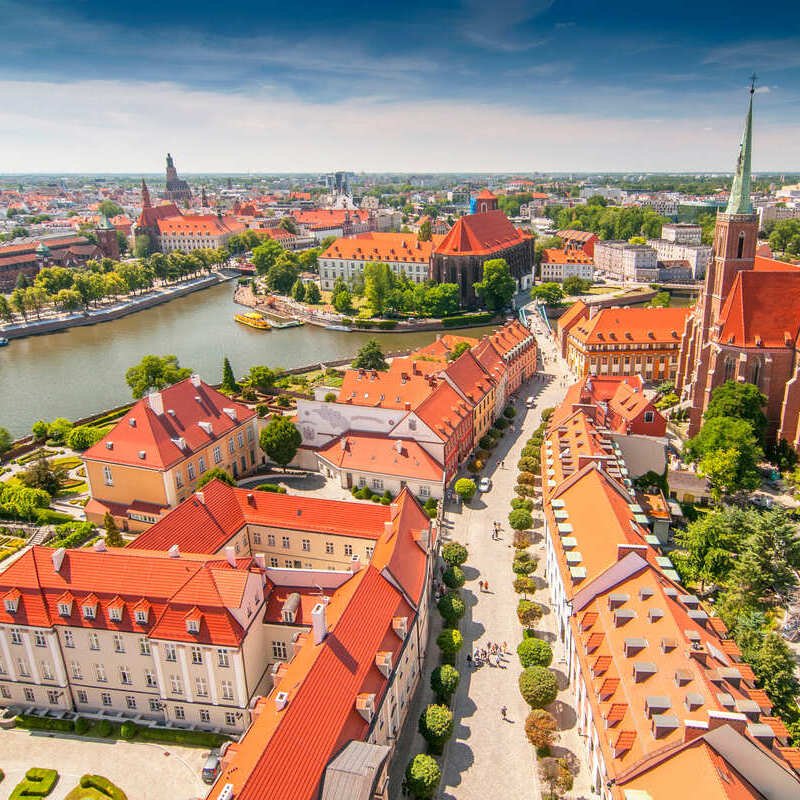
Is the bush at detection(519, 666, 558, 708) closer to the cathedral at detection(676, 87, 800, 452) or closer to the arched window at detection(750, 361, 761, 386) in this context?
the cathedral at detection(676, 87, 800, 452)

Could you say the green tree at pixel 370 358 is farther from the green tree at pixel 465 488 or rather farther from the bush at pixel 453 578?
the bush at pixel 453 578

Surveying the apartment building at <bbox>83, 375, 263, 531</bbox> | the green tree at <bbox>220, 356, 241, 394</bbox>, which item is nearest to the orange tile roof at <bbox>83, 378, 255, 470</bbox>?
the apartment building at <bbox>83, 375, 263, 531</bbox>

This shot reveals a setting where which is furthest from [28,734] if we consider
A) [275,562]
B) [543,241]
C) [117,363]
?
[543,241]

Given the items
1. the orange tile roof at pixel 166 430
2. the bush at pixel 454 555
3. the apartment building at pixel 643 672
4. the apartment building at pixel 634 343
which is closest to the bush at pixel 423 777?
the apartment building at pixel 643 672

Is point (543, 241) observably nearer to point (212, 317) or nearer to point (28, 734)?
point (212, 317)

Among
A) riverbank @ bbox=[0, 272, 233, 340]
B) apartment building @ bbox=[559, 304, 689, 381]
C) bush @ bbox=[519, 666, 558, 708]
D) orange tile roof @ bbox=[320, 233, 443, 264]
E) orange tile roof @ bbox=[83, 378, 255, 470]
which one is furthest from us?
orange tile roof @ bbox=[320, 233, 443, 264]
